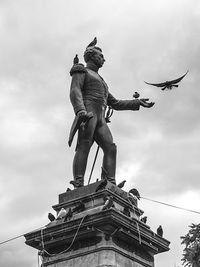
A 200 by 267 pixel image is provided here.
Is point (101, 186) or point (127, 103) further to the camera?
point (127, 103)

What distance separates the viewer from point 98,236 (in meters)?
9.21

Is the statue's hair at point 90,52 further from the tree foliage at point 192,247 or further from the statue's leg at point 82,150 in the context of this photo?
the tree foliage at point 192,247

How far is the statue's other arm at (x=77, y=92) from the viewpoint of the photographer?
10930 mm

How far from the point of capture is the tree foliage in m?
27.6

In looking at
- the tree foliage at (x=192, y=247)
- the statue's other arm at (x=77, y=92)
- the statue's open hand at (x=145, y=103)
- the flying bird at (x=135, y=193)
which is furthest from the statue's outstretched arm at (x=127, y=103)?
the tree foliage at (x=192, y=247)

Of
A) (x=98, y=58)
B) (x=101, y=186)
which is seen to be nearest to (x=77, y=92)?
(x=98, y=58)

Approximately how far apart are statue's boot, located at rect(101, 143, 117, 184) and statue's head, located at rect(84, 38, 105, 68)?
80.9 inches

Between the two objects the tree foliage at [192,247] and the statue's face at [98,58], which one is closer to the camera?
the statue's face at [98,58]

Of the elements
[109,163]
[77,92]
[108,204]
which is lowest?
[108,204]

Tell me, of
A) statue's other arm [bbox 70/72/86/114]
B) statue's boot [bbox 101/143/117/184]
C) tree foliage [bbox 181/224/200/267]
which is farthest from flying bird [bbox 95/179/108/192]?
tree foliage [bbox 181/224/200/267]

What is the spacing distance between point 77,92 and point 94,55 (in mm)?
1251

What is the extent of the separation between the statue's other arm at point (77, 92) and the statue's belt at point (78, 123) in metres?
0.17

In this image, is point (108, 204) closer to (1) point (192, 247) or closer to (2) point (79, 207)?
(2) point (79, 207)

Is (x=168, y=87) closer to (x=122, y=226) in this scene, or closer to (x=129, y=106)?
(x=129, y=106)
